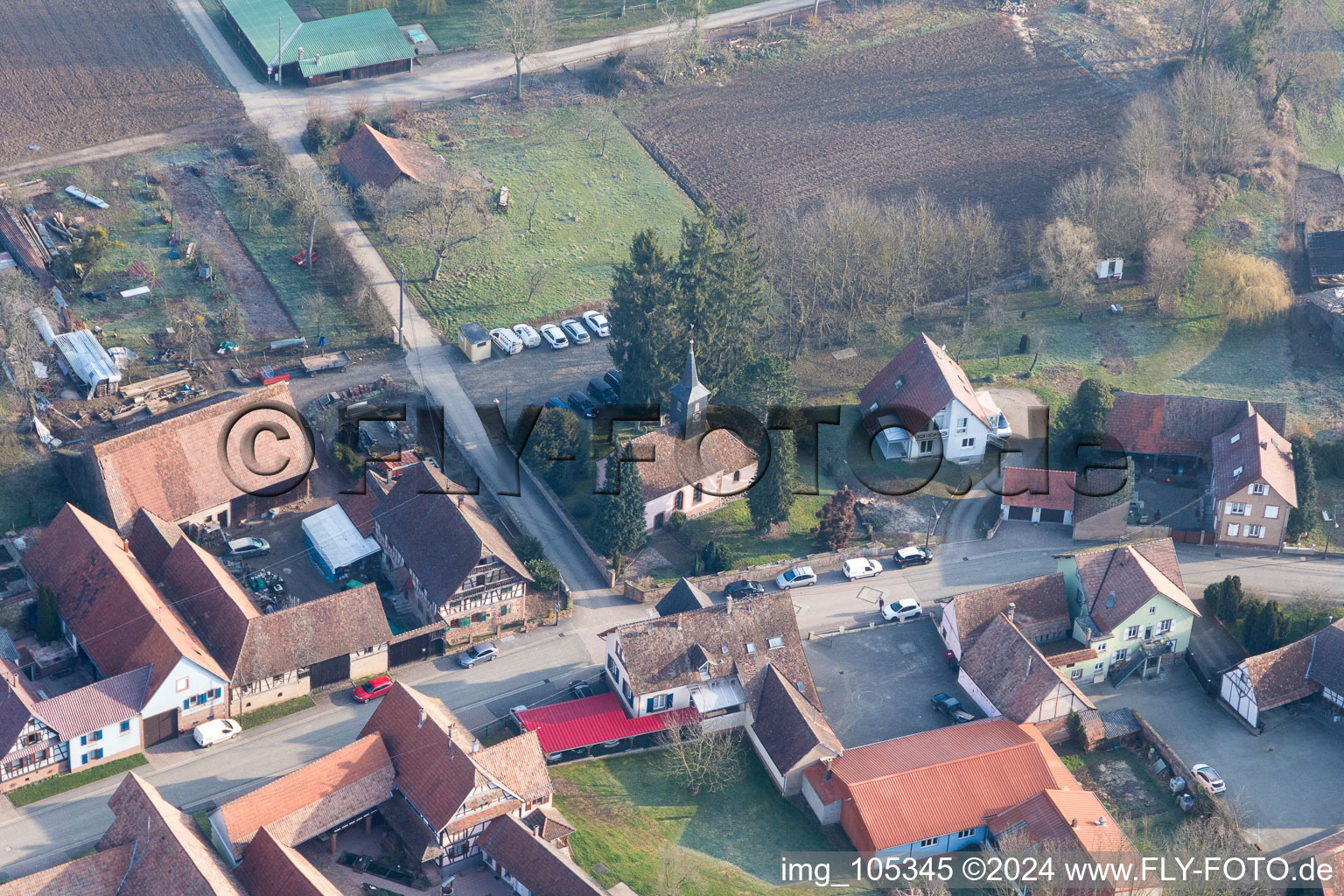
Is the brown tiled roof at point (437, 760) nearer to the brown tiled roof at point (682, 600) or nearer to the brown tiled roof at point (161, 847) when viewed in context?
the brown tiled roof at point (161, 847)

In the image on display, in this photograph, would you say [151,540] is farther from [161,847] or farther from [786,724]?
[786,724]

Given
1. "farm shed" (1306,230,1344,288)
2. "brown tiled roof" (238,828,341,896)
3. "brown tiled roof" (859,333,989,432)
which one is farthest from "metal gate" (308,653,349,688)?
"farm shed" (1306,230,1344,288)

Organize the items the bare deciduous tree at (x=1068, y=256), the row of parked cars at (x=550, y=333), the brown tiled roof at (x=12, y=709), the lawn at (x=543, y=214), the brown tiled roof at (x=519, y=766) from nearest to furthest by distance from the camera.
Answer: the brown tiled roof at (x=12, y=709), the brown tiled roof at (x=519, y=766), the row of parked cars at (x=550, y=333), the bare deciduous tree at (x=1068, y=256), the lawn at (x=543, y=214)

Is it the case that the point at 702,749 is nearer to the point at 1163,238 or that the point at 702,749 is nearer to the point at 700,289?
the point at 700,289

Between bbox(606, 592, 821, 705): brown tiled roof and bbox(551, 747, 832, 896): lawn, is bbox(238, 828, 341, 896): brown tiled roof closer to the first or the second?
bbox(551, 747, 832, 896): lawn

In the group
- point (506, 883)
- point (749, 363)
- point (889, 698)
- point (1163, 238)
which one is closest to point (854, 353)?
point (749, 363)

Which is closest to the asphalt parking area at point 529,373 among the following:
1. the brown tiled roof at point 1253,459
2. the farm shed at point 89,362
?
the farm shed at point 89,362

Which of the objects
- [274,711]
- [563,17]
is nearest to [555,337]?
[274,711]
